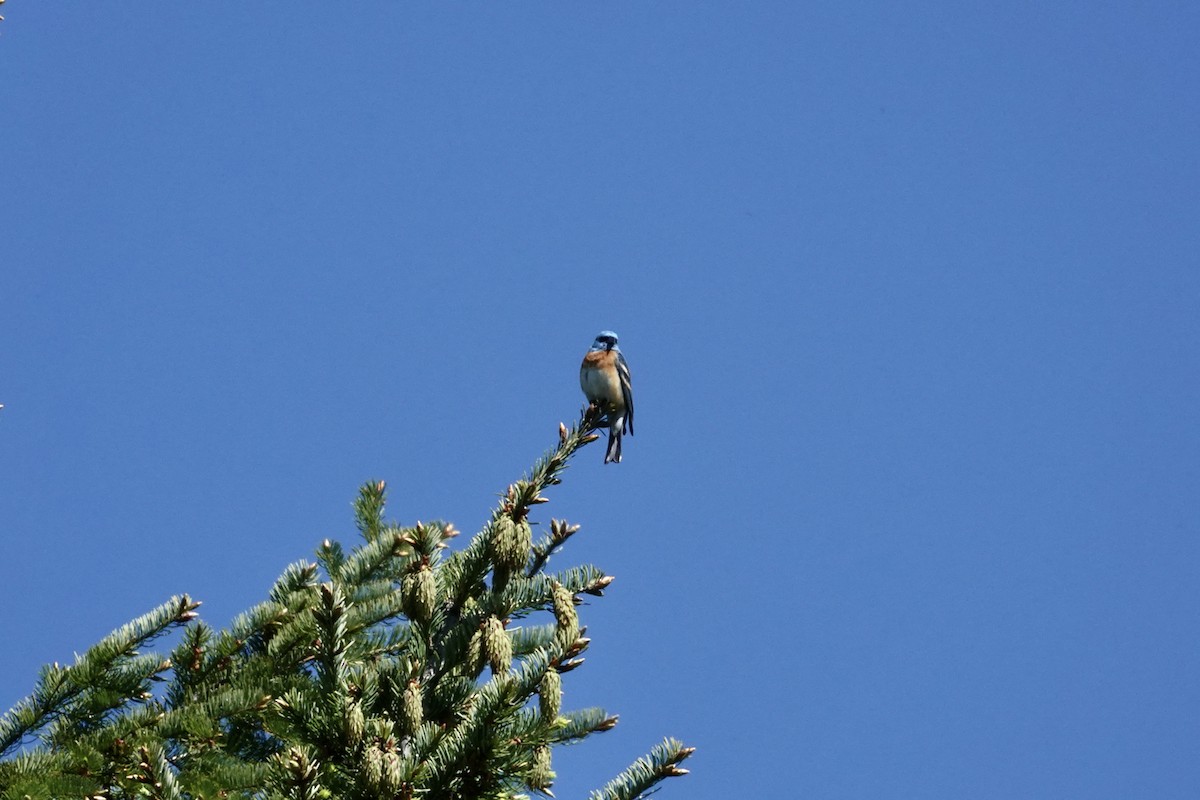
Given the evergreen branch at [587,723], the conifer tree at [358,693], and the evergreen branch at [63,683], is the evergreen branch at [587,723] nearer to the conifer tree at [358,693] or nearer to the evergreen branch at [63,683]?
the conifer tree at [358,693]

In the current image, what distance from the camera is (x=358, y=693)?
3.46 meters

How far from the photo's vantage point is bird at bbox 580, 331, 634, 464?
35.7ft

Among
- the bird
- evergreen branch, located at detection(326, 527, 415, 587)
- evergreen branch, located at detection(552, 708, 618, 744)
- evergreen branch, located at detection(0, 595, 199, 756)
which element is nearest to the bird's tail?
the bird

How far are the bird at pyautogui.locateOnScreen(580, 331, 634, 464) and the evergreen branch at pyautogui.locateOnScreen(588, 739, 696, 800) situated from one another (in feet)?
23.7

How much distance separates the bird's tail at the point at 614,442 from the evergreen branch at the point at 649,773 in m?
7.52

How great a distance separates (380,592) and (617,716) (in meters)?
1.66

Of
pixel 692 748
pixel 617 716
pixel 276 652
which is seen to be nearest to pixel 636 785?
pixel 692 748

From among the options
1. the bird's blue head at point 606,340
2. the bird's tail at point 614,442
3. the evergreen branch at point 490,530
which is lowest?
the evergreen branch at point 490,530

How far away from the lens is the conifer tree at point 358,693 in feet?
10.8

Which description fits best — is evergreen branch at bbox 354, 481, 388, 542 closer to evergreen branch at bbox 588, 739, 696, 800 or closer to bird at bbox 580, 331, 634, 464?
evergreen branch at bbox 588, 739, 696, 800

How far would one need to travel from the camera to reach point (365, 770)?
3.02 metres

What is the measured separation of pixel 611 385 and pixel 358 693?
753cm

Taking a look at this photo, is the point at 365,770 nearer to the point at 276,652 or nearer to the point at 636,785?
the point at 636,785

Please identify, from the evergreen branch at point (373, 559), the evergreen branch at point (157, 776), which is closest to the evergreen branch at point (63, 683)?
the evergreen branch at point (373, 559)
